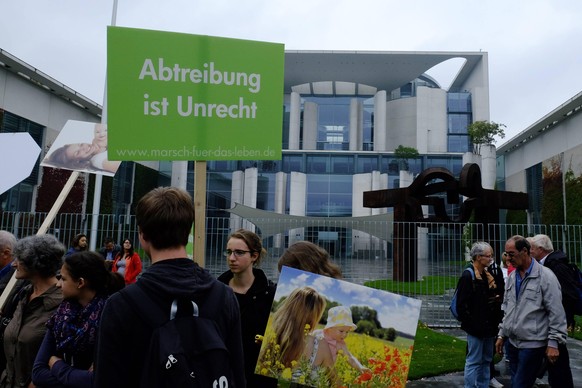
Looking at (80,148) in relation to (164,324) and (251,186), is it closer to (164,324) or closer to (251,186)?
(164,324)

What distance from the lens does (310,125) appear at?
154ft

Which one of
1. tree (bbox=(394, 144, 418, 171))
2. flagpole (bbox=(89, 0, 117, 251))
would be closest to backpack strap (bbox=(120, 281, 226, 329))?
flagpole (bbox=(89, 0, 117, 251))

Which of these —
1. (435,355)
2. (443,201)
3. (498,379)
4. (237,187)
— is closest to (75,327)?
(498,379)

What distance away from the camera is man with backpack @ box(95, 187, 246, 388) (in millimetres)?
1369

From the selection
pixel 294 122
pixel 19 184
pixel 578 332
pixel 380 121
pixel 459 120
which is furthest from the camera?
pixel 459 120

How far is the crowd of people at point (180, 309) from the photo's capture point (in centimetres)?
143

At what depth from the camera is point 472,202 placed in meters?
14.0

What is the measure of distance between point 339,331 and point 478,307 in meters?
2.90

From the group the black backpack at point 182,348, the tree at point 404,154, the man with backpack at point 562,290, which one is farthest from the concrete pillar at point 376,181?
the black backpack at point 182,348

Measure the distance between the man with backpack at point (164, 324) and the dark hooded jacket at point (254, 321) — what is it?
1.22 meters

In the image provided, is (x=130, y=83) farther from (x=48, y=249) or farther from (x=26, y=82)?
(x=26, y=82)

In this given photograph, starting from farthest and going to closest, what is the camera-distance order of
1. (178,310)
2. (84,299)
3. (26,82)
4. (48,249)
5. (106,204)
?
(106,204) → (26,82) → (48,249) → (84,299) → (178,310)

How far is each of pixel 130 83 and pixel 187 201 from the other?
155 cm

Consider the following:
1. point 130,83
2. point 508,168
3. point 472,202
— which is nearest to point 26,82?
point 472,202
